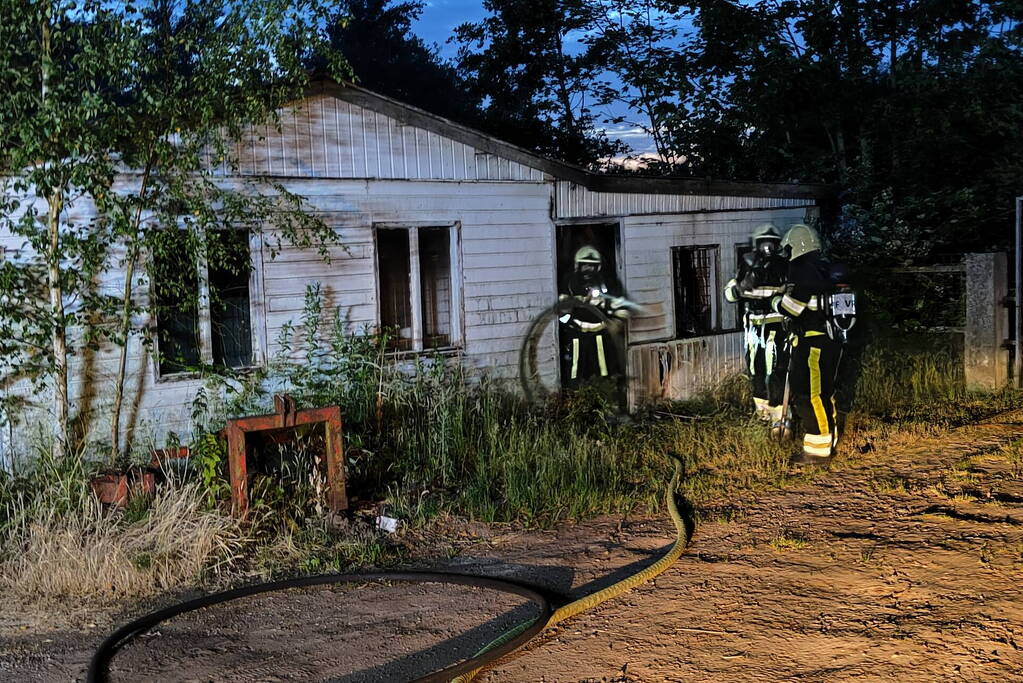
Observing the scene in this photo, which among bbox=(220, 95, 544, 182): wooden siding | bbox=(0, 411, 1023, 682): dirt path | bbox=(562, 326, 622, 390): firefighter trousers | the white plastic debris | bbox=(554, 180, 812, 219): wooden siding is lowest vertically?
bbox=(0, 411, 1023, 682): dirt path

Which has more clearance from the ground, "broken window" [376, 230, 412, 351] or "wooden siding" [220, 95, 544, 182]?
"wooden siding" [220, 95, 544, 182]

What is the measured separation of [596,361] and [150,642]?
21.5 feet

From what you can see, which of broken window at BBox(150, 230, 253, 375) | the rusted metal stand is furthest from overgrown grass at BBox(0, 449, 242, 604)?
broken window at BBox(150, 230, 253, 375)

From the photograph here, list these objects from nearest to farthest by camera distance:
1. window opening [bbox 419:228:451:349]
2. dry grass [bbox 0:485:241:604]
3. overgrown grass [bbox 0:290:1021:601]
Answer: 1. dry grass [bbox 0:485:241:604]
2. overgrown grass [bbox 0:290:1021:601]
3. window opening [bbox 419:228:451:349]

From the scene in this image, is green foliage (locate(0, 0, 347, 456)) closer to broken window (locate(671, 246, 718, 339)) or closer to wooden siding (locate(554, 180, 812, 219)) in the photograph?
wooden siding (locate(554, 180, 812, 219))

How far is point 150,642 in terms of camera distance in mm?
4746

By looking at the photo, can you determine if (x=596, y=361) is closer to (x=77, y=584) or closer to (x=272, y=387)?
(x=272, y=387)

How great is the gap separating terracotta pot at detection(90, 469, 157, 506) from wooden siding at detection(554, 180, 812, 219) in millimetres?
5362

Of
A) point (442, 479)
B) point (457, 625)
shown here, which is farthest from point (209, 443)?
point (457, 625)

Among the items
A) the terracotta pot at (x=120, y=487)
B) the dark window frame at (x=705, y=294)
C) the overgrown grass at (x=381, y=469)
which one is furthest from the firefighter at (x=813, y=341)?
the terracotta pot at (x=120, y=487)

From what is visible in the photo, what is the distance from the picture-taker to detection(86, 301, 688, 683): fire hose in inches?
163

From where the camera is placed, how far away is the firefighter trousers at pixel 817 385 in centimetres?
758

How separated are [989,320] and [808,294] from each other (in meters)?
4.06

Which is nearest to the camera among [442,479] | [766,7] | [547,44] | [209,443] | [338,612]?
[338,612]
